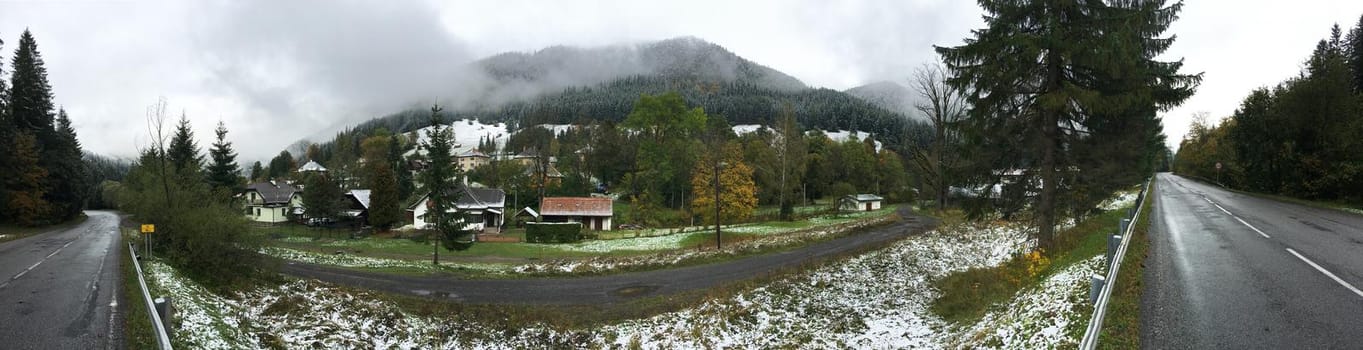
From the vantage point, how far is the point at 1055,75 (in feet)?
51.2

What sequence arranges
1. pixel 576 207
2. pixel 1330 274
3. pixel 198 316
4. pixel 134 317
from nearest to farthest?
pixel 1330 274 < pixel 134 317 < pixel 198 316 < pixel 576 207

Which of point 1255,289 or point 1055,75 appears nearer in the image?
point 1255,289

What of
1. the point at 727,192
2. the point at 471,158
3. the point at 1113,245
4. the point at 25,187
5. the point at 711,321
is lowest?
the point at 711,321

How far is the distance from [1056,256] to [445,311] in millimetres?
17944

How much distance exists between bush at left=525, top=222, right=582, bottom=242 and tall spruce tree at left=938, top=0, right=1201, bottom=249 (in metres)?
33.8

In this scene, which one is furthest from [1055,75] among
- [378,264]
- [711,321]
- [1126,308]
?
[378,264]

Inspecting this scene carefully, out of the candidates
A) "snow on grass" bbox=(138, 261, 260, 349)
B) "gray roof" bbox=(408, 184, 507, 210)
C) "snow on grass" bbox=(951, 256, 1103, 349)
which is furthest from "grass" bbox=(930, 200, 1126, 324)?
"gray roof" bbox=(408, 184, 507, 210)

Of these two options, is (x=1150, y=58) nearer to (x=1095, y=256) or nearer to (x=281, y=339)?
(x=1095, y=256)

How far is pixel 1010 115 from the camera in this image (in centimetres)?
1683

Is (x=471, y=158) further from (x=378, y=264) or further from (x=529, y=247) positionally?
(x=378, y=264)

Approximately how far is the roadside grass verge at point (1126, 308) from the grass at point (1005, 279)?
223 centimetres

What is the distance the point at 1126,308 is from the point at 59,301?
840 inches

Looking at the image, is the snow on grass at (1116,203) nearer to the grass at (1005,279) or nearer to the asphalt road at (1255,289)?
the grass at (1005,279)

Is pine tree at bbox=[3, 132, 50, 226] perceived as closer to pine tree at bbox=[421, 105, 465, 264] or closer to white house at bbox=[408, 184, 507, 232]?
white house at bbox=[408, 184, 507, 232]
